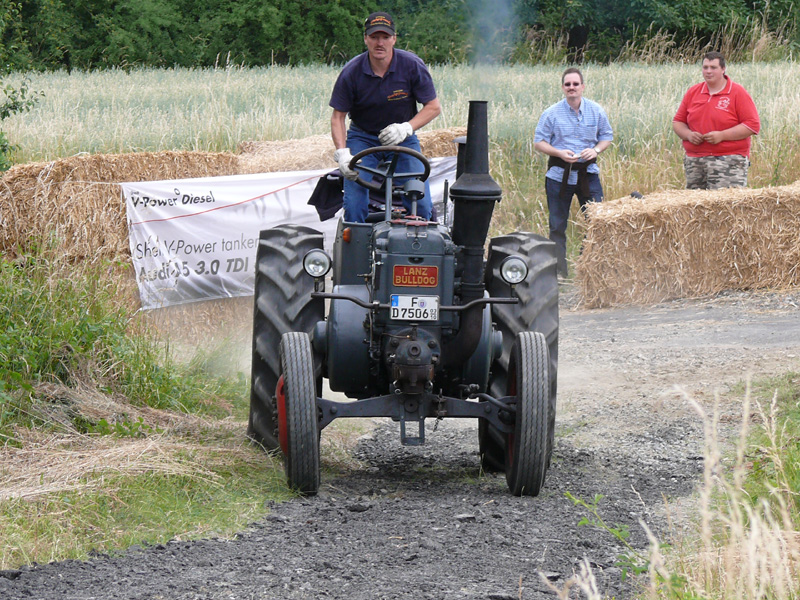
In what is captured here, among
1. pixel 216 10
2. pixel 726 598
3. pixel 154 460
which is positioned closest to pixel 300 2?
pixel 216 10

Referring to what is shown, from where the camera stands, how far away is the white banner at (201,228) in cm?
891

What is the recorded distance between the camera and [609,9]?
99.2 feet

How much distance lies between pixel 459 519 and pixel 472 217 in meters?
1.37

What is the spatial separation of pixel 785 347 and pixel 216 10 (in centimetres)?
3355

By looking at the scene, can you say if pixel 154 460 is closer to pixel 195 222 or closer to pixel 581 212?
pixel 195 222

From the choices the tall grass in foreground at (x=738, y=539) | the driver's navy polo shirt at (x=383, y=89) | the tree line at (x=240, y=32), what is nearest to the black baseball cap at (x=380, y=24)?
the driver's navy polo shirt at (x=383, y=89)

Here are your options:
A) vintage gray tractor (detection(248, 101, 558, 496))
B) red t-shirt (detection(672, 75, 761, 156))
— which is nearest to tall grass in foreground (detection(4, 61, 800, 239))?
red t-shirt (detection(672, 75, 761, 156))

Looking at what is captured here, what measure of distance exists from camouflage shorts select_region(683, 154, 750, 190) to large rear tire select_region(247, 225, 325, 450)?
6703 millimetres

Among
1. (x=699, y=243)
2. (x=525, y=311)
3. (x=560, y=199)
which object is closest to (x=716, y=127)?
(x=699, y=243)

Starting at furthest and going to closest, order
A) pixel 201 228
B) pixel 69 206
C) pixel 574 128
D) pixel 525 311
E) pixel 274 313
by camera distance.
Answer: pixel 574 128
pixel 201 228
pixel 69 206
pixel 274 313
pixel 525 311

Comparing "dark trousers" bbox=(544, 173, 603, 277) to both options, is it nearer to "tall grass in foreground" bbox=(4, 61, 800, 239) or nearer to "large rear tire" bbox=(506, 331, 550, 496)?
"tall grass in foreground" bbox=(4, 61, 800, 239)

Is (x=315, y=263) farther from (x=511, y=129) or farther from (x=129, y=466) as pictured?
(x=511, y=129)

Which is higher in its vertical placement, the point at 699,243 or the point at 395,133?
the point at 395,133

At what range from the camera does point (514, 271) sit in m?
5.35
